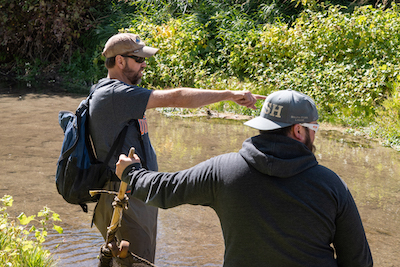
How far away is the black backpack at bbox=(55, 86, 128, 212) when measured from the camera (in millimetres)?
2613

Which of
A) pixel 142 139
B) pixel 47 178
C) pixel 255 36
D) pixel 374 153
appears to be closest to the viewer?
pixel 142 139

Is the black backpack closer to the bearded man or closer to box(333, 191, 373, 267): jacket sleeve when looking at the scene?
the bearded man

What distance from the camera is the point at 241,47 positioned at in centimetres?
1140

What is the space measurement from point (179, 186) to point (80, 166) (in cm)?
95

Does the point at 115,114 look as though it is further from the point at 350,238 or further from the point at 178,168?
the point at 178,168

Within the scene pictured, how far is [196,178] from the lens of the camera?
1865 mm

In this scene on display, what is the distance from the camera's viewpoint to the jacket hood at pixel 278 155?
171cm

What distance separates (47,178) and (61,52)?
448 inches

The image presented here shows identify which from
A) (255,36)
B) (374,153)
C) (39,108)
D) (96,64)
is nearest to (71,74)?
(96,64)

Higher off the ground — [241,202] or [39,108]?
[241,202]

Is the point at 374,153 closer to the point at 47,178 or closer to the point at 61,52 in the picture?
the point at 47,178

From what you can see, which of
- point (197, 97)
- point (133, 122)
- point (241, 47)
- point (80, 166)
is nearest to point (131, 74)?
point (133, 122)

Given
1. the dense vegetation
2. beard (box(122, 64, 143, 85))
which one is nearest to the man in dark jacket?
beard (box(122, 64, 143, 85))

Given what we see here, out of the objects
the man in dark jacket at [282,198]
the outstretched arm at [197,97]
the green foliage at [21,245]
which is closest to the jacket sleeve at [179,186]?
the man in dark jacket at [282,198]
